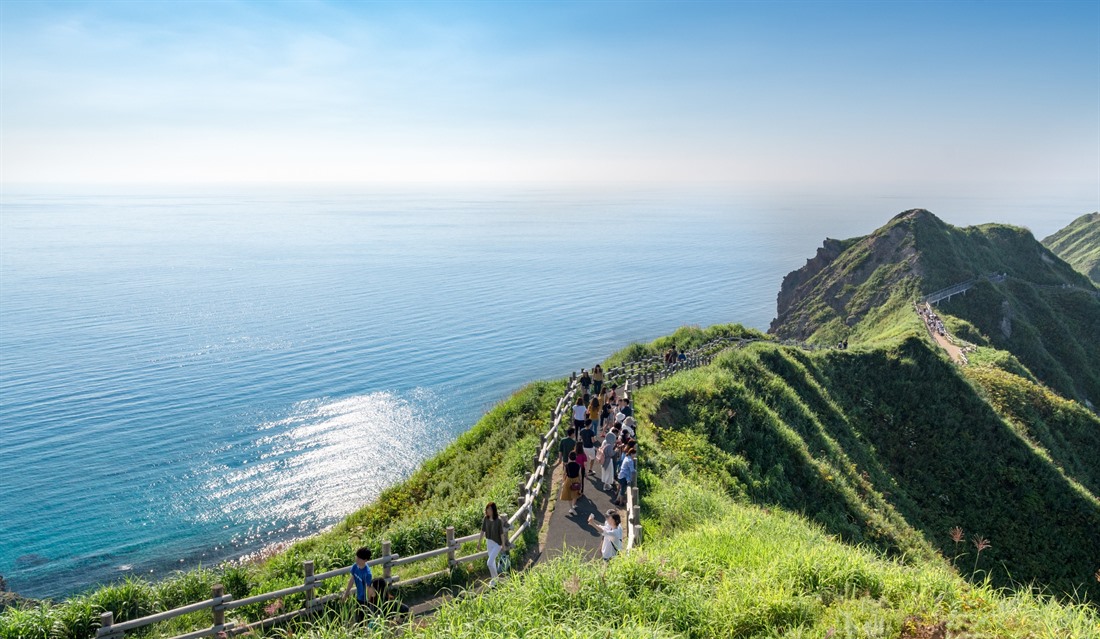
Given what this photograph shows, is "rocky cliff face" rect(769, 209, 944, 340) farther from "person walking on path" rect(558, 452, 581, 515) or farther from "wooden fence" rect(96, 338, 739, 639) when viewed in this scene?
"person walking on path" rect(558, 452, 581, 515)

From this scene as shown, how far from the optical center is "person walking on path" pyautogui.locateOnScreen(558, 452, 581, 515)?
54.2ft

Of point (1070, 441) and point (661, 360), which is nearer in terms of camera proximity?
point (661, 360)

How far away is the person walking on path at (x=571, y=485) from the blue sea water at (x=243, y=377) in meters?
24.8

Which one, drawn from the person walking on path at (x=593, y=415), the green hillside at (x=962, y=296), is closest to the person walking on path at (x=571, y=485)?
the person walking on path at (x=593, y=415)

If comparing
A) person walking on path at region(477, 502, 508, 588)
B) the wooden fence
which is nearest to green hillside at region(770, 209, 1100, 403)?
the wooden fence

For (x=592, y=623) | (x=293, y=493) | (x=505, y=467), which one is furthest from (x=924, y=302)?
(x=592, y=623)

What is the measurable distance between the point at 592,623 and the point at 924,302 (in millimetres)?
65519

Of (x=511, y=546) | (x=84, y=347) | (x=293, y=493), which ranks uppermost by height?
(x=511, y=546)

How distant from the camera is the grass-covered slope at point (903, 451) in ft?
78.7

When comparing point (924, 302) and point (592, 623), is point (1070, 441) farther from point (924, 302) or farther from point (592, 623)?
point (592, 623)

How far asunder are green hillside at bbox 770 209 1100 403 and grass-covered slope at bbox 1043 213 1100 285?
165ft

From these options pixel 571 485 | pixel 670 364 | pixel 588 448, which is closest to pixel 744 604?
pixel 571 485

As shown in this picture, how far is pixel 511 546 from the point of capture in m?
13.4

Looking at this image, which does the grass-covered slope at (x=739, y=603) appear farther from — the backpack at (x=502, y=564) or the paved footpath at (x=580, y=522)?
the paved footpath at (x=580, y=522)
